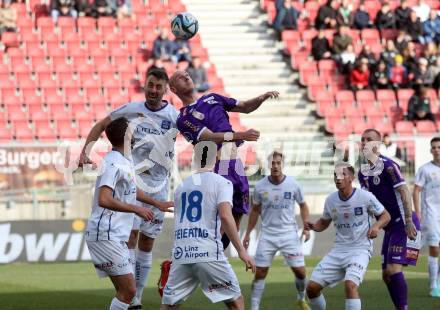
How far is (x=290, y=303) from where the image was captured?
13625 mm

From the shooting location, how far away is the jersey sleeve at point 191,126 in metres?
9.98

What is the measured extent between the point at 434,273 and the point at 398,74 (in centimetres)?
1296

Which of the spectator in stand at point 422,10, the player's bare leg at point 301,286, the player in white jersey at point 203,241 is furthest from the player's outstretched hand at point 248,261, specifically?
the spectator in stand at point 422,10

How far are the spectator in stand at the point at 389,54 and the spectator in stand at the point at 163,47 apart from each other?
5.42 m

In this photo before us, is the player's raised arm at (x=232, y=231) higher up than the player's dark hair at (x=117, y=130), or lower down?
lower down

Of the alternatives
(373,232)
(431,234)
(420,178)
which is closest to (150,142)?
(373,232)

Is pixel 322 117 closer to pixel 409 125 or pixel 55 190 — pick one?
pixel 409 125

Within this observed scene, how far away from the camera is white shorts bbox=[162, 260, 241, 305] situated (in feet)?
27.6

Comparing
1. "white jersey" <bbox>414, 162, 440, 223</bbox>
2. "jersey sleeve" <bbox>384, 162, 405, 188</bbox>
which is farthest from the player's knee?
"white jersey" <bbox>414, 162, 440, 223</bbox>

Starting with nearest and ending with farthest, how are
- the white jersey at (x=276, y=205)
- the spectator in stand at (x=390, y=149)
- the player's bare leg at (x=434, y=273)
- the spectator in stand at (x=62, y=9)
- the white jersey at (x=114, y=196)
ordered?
the white jersey at (x=114, y=196)
the white jersey at (x=276, y=205)
the player's bare leg at (x=434, y=273)
the spectator in stand at (x=390, y=149)
the spectator in stand at (x=62, y=9)

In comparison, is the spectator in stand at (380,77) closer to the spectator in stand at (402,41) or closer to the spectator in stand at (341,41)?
the spectator in stand at (341,41)

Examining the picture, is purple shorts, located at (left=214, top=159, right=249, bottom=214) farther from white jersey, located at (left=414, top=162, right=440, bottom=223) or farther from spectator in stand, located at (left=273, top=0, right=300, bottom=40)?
spectator in stand, located at (left=273, top=0, right=300, bottom=40)

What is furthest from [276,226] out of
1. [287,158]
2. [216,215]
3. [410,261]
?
[287,158]

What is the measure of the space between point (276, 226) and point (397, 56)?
14.4 meters
